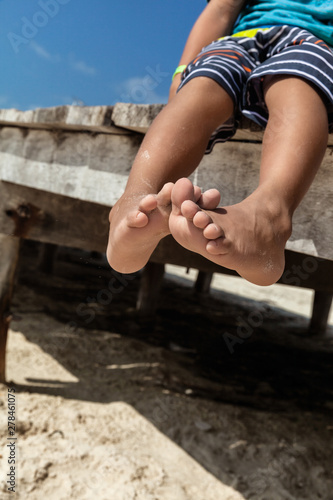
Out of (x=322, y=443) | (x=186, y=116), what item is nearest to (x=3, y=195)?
(x=186, y=116)

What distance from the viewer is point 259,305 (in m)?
7.11

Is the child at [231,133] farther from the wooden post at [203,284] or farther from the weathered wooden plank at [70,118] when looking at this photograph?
the wooden post at [203,284]

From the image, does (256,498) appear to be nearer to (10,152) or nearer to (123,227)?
(123,227)

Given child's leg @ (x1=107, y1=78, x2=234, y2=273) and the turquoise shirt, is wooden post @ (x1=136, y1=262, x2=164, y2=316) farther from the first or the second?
child's leg @ (x1=107, y1=78, x2=234, y2=273)

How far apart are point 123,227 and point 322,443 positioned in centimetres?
183

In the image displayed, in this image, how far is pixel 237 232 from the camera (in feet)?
2.65

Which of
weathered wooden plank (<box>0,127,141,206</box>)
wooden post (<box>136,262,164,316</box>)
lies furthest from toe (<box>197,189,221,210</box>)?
wooden post (<box>136,262,164,316</box>)

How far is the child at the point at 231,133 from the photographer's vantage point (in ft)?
2.69

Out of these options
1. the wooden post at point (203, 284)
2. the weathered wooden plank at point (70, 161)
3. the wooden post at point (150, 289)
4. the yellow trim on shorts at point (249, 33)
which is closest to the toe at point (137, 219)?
the yellow trim on shorts at point (249, 33)

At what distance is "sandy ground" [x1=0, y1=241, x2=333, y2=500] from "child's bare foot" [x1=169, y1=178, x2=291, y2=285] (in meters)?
1.13

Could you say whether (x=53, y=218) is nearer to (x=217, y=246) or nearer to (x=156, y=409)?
(x=156, y=409)

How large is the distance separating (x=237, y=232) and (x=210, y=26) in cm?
108

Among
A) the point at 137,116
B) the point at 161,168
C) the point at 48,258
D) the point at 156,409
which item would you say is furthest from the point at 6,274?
the point at 48,258

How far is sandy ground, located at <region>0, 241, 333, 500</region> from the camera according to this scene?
1.69 meters
